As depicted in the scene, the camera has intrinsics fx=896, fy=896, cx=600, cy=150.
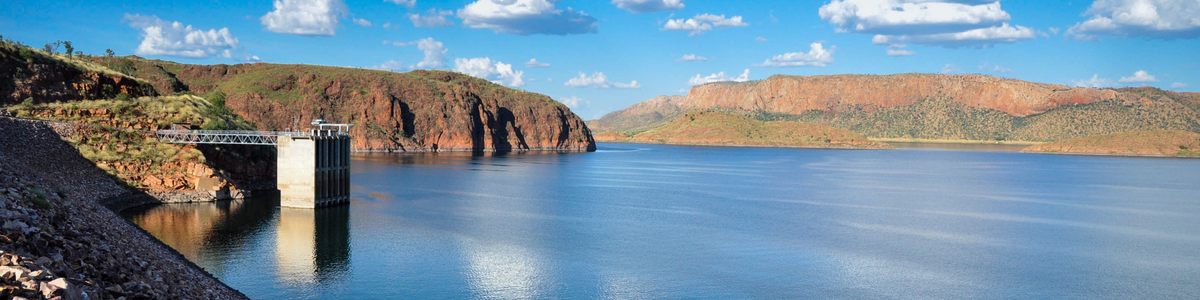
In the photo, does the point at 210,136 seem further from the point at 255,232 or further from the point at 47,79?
the point at 255,232

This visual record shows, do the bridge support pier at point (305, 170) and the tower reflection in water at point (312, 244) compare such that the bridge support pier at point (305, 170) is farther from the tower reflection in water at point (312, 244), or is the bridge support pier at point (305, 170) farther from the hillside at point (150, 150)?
the hillside at point (150, 150)

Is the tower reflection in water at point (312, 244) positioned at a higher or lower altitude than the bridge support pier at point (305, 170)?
lower

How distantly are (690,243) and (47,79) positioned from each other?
212 ft

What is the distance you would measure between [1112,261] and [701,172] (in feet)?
281

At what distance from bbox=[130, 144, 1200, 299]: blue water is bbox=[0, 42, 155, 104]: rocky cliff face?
2630 centimetres

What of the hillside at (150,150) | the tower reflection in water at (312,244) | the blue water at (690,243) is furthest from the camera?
the hillside at (150,150)

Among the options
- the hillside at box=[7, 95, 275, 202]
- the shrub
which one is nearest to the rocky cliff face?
the hillside at box=[7, 95, 275, 202]

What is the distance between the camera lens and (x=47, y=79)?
82938 millimetres

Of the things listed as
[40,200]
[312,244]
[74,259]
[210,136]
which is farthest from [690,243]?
[210,136]

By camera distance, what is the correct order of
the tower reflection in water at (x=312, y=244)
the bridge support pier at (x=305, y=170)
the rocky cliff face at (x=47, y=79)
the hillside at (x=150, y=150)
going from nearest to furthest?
the tower reflection in water at (x=312, y=244), the bridge support pier at (x=305, y=170), the hillside at (x=150, y=150), the rocky cliff face at (x=47, y=79)

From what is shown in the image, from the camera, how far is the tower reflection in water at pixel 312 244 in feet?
140

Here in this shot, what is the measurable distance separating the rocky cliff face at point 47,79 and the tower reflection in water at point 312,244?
3232 cm

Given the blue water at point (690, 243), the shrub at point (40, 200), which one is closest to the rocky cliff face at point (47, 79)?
the blue water at point (690, 243)

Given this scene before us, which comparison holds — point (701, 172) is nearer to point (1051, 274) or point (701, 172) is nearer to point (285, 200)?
point (285, 200)
